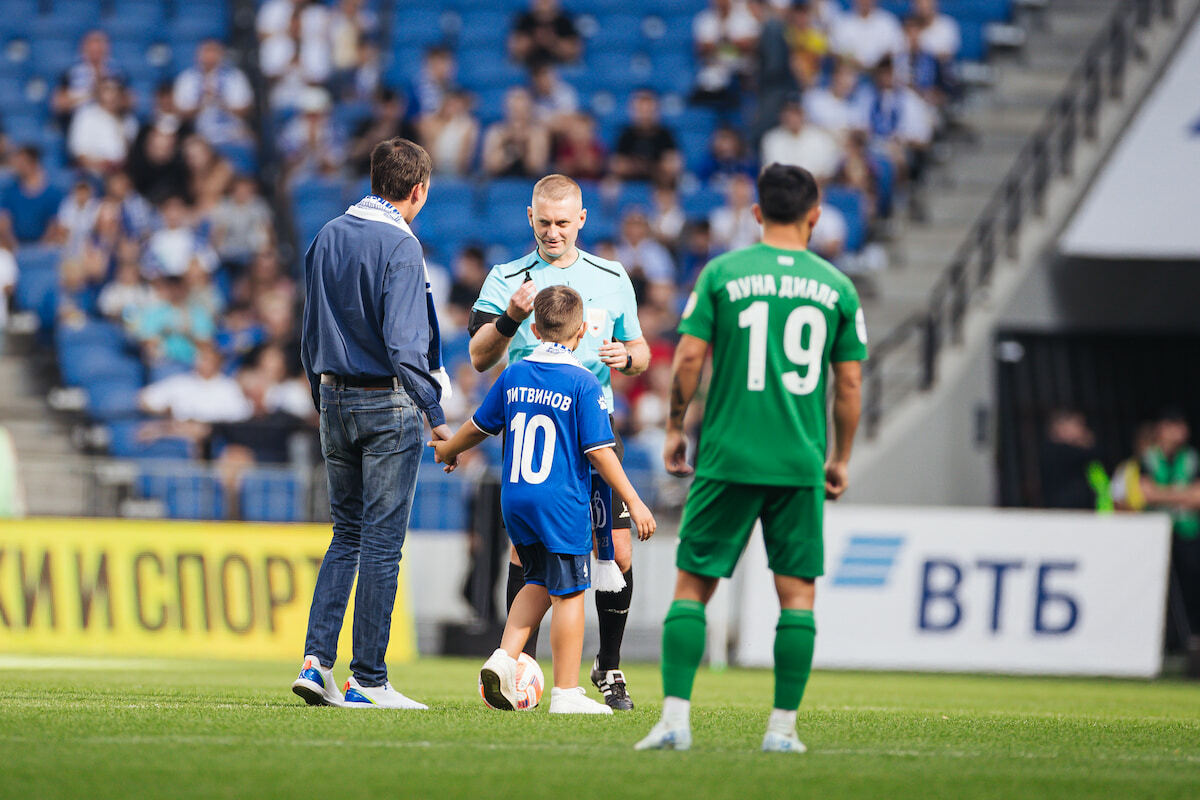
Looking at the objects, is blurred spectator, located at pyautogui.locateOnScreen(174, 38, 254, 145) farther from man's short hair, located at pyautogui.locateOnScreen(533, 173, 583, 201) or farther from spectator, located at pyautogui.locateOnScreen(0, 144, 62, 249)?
man's short hair, located at pyautogui.locateOnScreen(533, 173, 583, 201)

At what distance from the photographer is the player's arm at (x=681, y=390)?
5836 millimetres

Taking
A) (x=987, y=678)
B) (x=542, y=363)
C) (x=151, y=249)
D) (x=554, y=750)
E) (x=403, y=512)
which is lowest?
(x=987, y=678)

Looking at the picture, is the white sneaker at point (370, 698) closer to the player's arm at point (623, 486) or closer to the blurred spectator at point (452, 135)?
the player's arm at point (623, 486)

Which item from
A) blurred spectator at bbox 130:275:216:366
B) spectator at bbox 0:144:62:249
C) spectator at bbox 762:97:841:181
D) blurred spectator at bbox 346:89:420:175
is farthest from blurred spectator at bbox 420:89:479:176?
spectator at bbox 0:144:62:249

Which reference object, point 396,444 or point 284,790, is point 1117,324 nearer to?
point 396,444

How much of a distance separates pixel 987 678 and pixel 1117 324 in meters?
5.44

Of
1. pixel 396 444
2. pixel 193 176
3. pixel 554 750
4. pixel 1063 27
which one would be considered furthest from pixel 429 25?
pixel 554 750

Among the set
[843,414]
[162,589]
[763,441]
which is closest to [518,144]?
[162,589]

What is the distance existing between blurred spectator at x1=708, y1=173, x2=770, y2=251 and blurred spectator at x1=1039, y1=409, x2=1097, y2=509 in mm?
3559

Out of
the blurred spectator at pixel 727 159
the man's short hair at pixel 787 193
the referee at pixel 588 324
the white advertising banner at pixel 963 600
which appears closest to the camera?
the man's short hair at pixel 787 193

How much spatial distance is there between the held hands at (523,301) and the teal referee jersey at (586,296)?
19.0 inches

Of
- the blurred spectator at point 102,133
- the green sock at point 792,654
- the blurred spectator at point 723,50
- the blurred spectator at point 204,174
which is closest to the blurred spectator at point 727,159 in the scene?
the blurred spectator at point 723,50

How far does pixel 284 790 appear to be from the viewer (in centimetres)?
468

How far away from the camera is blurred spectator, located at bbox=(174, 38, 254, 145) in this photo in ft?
64.8
